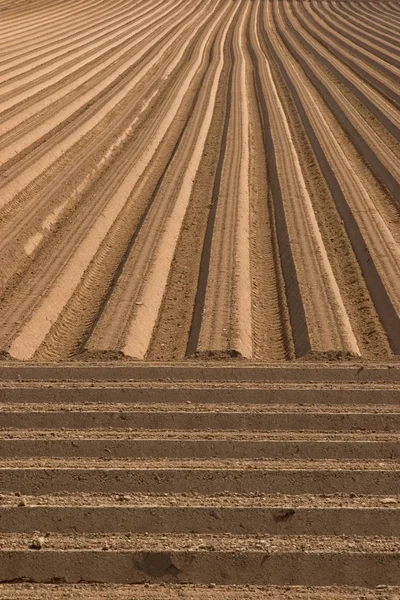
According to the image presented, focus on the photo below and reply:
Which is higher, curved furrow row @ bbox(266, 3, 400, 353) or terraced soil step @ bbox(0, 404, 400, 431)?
curved furrow row @ bbox(266, 3, 400, 353)

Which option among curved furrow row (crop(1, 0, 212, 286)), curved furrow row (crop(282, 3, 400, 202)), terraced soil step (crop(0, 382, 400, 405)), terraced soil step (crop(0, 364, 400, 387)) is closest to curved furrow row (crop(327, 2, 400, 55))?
curved furrow row (crop(282, 3, 400, 202))

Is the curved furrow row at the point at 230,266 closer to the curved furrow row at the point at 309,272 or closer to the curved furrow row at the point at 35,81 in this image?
the curved furrow row at the point at 309,272

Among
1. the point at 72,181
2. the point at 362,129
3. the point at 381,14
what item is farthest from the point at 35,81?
the point at 381,14

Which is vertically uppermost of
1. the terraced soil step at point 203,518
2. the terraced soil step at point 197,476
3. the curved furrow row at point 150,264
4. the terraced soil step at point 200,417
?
the curved furrow row at point 150,264

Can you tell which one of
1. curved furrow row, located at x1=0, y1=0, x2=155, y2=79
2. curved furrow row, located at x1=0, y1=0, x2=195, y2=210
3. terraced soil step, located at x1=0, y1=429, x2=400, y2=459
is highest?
curved furrow row, located at x1=0, y1=0, x2=155, y2=79

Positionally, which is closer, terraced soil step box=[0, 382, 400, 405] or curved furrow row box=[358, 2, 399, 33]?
terraced soil step box=[0, 382, 400, 405]

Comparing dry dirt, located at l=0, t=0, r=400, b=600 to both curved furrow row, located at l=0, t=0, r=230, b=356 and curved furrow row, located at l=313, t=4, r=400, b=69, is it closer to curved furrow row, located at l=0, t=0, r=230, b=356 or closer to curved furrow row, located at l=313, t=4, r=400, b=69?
curved furrow row, located at l=0, t=0, r=230, b=356

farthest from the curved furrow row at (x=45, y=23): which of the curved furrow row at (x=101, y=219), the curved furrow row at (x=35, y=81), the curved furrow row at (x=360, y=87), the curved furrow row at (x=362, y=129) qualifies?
the curved furrow row at (x=360, y=87)
